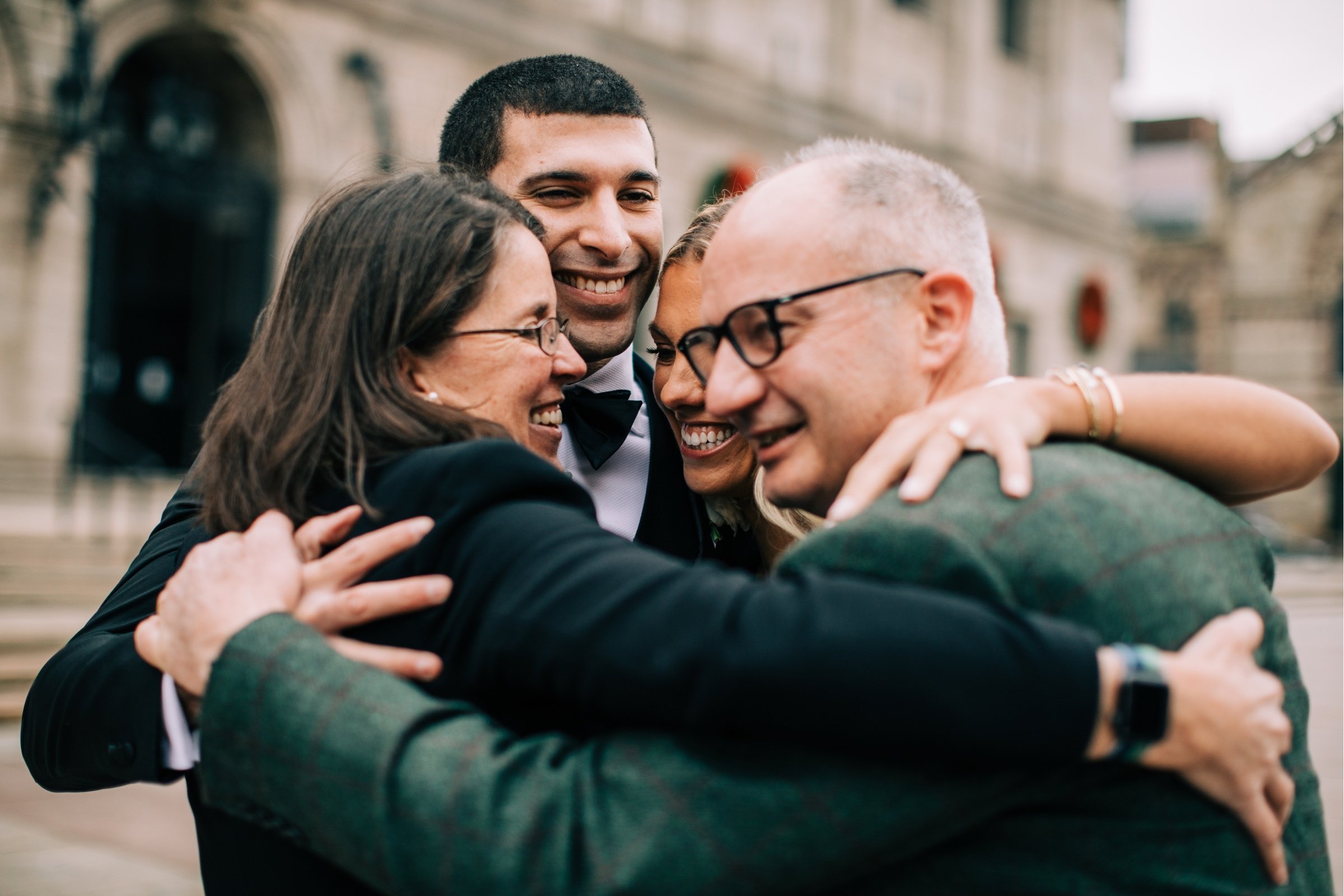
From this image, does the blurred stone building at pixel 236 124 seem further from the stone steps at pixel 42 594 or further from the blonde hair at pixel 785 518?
the blonde hair at pixel 785 518

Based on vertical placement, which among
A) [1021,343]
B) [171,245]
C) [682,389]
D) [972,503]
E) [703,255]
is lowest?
[1021,343]

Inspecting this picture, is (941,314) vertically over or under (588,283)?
over

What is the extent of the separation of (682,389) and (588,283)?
450mm

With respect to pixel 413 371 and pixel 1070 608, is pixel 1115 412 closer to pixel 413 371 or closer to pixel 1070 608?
pixel 1070 608

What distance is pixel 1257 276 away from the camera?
1703 inches

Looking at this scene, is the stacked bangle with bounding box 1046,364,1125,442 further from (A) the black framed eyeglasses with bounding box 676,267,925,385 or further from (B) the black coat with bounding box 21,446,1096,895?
(B) the black coat with bounding box 21,446,1096,895

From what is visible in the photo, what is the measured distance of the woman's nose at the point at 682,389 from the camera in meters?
3.05

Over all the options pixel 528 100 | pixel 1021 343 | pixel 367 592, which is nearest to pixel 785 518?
pixel 528 100

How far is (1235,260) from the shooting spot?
144 ft

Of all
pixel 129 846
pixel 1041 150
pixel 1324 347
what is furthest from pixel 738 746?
pixel 1324 347

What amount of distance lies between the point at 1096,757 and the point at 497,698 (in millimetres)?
827

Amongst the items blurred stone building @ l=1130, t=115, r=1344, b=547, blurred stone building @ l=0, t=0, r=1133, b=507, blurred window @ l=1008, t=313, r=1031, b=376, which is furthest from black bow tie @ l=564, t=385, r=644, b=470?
blurred stone building @ l=1130, t=115, r=1344, b=547

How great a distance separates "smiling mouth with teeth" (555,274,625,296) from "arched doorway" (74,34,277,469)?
9752 millimetres

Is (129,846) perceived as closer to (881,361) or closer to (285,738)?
(285,738)
